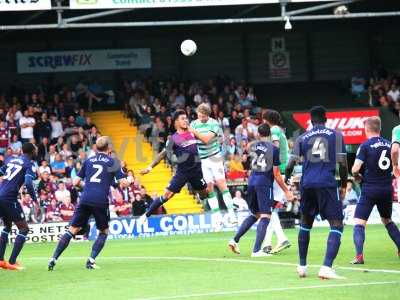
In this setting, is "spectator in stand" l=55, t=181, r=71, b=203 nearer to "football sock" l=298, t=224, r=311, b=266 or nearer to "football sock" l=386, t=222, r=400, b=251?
"football sock" l=386, t=222, r=400, b=251

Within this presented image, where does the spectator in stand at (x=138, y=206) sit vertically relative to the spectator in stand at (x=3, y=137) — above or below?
below

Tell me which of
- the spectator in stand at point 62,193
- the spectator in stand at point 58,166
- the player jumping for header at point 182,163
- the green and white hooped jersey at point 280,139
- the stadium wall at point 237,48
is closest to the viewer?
the green and white hooped jersey at point 280,139

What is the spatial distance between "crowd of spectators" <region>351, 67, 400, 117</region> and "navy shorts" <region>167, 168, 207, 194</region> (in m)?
18.4

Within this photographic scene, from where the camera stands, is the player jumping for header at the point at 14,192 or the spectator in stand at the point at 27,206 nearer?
the player jumping for header at the point at 14,192

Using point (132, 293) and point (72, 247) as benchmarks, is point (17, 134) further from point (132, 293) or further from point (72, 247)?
point (132, 293)

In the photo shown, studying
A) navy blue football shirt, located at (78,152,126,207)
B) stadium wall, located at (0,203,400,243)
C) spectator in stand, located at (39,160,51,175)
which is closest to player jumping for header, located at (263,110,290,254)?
navy blue football shirt, located at (78,152,126,207)

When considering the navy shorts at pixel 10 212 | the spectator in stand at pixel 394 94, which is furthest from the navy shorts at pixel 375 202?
the spectator in stand at pixel 394 94

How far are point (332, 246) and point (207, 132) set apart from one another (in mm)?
6471

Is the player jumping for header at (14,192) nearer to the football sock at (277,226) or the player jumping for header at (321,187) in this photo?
the football sock at (277,226)

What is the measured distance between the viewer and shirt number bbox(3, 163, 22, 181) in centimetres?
1631

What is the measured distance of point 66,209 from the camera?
27797 mm

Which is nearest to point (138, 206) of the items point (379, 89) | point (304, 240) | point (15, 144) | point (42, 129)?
point (15, 144)

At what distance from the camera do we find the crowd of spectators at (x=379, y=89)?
37.6m

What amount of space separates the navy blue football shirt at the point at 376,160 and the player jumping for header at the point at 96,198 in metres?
3.91
